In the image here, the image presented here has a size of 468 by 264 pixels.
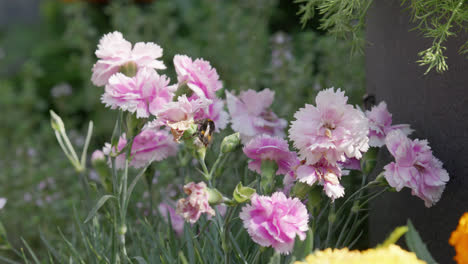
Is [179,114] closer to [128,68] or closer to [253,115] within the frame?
[128,68]

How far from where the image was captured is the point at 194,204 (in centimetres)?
65

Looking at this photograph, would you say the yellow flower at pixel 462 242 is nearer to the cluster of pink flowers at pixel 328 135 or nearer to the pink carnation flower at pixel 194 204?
the cluster of pink flowers at pixel 328 135

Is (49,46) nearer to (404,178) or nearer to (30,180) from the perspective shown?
(30,180)

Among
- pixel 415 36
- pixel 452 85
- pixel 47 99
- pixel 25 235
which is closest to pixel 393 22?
pixel 415 36

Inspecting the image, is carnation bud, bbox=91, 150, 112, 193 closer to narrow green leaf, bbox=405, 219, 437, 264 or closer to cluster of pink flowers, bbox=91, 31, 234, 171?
cluster of pink flowers, bbox=91, 31, 234, 171

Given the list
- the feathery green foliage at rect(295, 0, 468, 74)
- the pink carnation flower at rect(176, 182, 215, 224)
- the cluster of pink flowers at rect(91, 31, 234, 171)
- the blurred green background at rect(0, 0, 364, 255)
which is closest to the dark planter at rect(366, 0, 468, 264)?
the feathery green foliage at rect(295, 0, 468, 74)

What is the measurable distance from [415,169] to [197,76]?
0.37m

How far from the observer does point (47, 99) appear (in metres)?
2.96

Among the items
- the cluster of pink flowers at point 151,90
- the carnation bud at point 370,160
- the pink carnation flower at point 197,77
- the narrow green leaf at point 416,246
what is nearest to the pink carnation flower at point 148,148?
the cluster of pink flowers at point 151,90

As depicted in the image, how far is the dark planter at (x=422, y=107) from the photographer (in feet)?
2.80

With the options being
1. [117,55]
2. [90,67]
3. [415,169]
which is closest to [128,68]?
[117,55]

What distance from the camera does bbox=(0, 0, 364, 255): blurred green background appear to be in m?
1.73

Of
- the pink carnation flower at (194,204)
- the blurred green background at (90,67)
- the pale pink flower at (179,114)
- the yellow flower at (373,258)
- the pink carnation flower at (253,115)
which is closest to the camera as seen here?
the yellow flower at (373,258)

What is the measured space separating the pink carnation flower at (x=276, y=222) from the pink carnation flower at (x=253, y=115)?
275 mm
